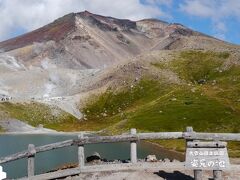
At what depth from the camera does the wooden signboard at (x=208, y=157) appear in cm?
2578

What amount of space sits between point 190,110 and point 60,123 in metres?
64.5

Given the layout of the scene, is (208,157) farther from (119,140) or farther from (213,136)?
(119,140)

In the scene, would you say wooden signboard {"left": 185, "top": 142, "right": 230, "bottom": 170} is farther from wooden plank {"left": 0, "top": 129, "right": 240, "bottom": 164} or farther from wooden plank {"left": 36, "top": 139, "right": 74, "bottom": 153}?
wooden plank {"left": 36, "top": 139, "right": 74, "bottom": 153}

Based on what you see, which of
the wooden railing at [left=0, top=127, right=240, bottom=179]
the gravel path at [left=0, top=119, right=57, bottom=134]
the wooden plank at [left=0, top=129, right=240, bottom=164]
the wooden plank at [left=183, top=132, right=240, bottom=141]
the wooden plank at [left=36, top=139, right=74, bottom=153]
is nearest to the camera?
the wooden plank at [left=183, top=132, right=240, bottom=141]

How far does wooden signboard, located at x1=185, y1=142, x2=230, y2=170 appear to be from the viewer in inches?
1015

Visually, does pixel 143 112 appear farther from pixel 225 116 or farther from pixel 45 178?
pixel 45 178

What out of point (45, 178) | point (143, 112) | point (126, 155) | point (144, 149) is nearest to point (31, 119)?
point (143, 112)

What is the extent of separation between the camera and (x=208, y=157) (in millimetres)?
25984

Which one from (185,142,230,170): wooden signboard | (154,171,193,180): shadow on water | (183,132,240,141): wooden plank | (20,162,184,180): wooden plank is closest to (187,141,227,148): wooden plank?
(185,142,230,170): wooden signboard

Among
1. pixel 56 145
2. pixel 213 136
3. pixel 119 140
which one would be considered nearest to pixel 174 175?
pixel 213 136

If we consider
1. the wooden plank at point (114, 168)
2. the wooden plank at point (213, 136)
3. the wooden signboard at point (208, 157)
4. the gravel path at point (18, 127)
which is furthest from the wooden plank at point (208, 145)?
the gravel path at point (18, 127)

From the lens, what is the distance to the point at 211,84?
649ft

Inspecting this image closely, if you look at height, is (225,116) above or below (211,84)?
below

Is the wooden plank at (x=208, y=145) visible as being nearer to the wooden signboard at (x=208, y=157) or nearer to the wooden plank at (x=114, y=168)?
the wooden signboard at (x=208, y=157)
